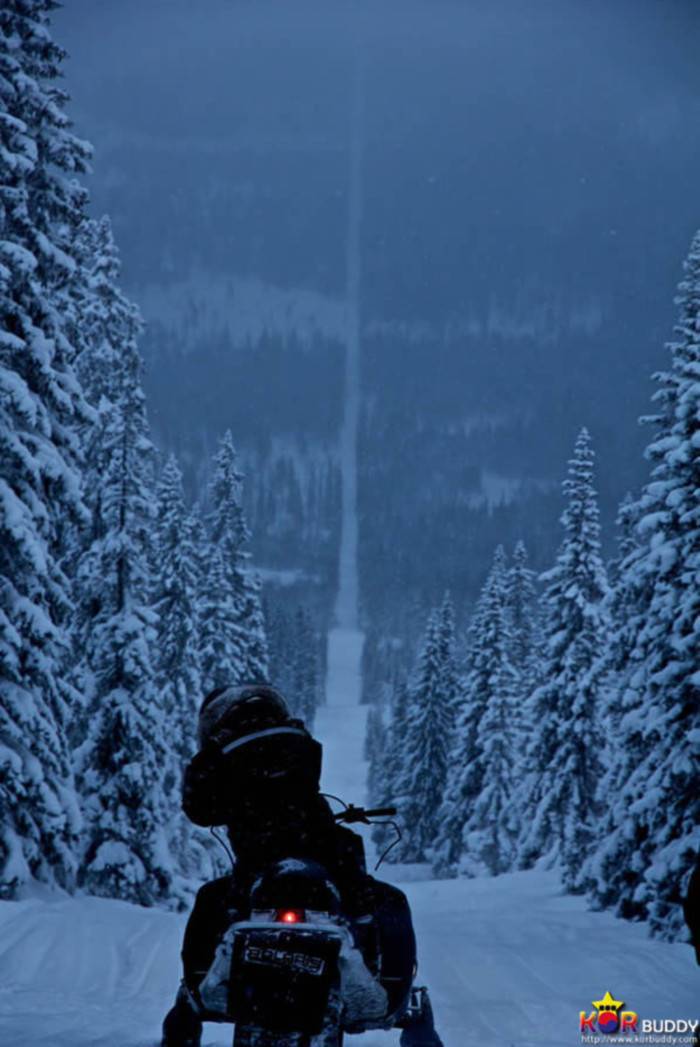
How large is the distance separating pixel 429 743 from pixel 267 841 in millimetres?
56809

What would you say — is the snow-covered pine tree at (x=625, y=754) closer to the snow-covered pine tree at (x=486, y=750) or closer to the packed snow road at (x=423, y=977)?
the packed snow road at (x=423, y=977)

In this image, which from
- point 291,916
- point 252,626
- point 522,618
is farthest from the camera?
point 522,618

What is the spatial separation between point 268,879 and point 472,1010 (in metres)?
6.58

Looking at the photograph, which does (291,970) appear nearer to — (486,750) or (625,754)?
(625,754)

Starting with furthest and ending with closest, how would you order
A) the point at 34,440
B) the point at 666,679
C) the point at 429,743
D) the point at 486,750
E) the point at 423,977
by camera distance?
the point at 429,743 → the point at 486,750 → the point at 666,679 → the point at 34,440 → the point at 423,977

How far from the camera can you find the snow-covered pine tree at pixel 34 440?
14.6 meters

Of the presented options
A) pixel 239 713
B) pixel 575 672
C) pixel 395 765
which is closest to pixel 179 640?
pixel 575 672

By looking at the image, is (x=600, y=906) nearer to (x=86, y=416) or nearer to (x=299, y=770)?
(x=86, y=416)

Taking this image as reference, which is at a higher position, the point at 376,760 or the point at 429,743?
the point at 429,743

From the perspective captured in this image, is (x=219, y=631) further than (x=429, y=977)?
Yes

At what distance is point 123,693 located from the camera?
913 inches

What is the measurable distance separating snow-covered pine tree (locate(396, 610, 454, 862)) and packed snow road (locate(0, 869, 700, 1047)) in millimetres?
42685

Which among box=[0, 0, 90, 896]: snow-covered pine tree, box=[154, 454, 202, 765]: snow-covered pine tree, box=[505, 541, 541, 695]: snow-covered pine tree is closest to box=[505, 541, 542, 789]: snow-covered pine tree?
box=[505, 541, 541, 695]: snow-covered pine tree

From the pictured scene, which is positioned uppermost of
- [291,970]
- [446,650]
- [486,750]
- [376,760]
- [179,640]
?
[446,650]
